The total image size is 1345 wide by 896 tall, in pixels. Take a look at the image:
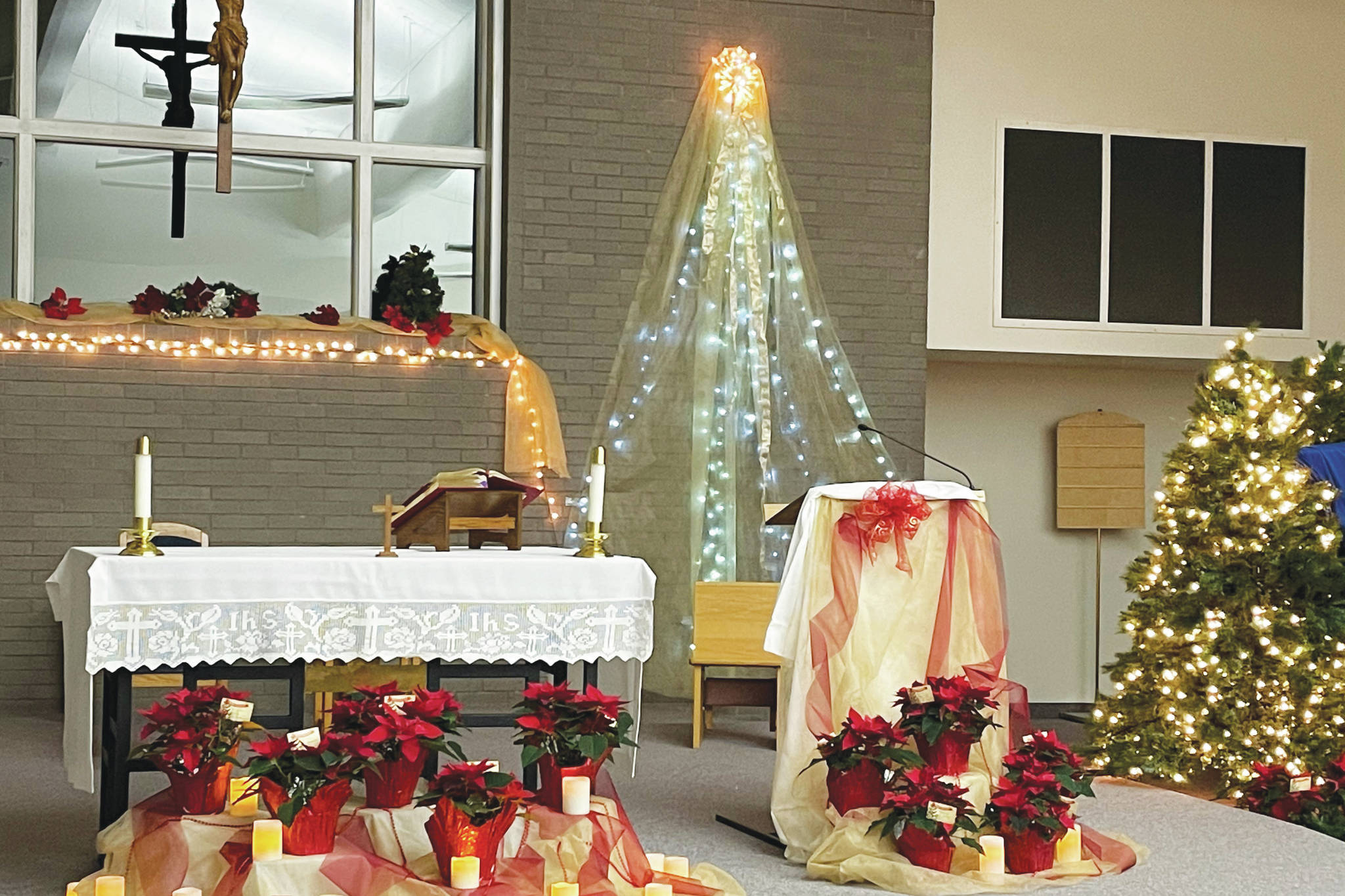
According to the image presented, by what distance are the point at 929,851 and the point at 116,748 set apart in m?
2.27

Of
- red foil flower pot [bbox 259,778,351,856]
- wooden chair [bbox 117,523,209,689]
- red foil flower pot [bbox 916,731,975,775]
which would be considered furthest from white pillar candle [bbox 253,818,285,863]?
wooden chair [bbox 117,523,209,689]

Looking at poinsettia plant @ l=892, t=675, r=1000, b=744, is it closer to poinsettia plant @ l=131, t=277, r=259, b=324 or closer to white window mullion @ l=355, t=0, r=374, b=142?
poinsettia plant @ l=131, t=277, r=259, b=324

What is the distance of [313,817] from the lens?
3.60 meters

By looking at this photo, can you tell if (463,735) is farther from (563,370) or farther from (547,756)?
(547,756)

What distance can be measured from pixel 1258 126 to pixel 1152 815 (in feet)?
16.0

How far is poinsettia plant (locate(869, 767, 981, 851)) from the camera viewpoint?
4.14 metres

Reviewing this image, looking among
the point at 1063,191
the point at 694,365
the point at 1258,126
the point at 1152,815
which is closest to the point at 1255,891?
the point at 1152,815

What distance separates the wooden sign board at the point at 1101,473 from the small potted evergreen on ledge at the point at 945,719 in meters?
4.75

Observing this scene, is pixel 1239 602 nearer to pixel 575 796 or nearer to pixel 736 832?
pixel 736 832

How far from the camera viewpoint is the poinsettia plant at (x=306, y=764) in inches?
140

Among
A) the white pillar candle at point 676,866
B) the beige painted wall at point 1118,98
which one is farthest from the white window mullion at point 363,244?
the white pillar candle at point 676,866

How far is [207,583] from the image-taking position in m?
4.02

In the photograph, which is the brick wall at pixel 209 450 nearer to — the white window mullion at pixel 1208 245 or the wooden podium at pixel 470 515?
the wooden podium at pixel 470 515

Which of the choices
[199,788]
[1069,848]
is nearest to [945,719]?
[1069,848]
